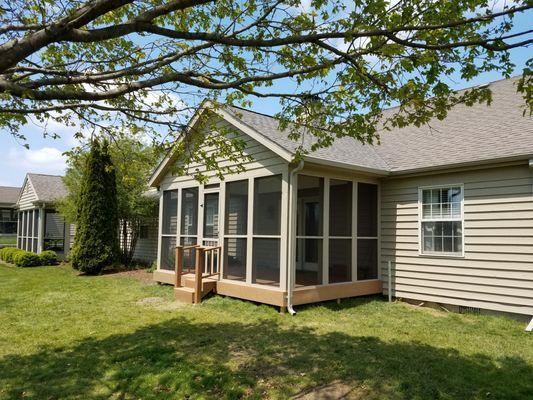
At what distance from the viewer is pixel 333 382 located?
4586mm

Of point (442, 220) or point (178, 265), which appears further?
point (178, 265)

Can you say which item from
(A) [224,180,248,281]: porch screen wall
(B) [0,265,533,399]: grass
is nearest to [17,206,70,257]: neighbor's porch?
(B) [0,265,533,399]: grass

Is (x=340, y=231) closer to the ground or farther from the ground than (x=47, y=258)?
farther from the ground

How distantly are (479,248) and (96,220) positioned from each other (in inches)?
485

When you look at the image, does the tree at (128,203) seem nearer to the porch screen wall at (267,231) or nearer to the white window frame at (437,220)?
the porch screen wall at (267,231)

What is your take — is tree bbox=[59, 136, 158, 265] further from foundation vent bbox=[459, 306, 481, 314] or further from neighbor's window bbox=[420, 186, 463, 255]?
foundation vent bbox=[459, 306, 481, 314]

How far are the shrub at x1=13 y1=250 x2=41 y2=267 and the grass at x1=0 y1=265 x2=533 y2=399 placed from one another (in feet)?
31.7

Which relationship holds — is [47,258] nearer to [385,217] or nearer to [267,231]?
[267,231]

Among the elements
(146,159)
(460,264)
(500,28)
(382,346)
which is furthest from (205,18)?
(460,264)

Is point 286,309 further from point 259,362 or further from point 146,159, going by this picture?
point 146,159

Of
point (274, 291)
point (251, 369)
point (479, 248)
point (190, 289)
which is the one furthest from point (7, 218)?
point (479, 248)

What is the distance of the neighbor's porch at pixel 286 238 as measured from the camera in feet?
26.9

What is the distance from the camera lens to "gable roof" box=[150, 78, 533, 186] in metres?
7.89

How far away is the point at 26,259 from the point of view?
17.5m
